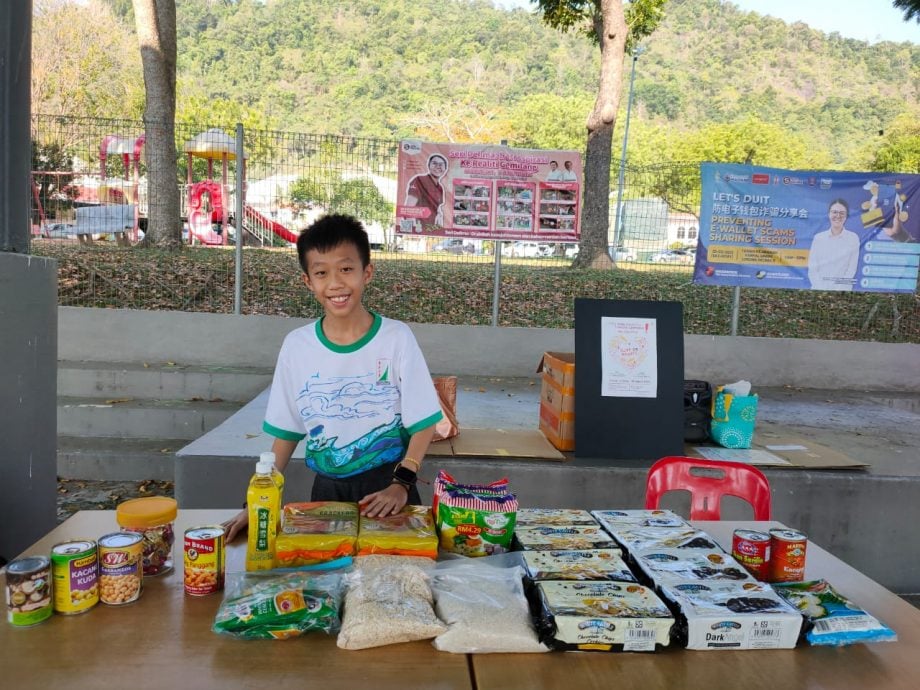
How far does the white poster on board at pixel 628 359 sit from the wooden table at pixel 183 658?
10.2 ft

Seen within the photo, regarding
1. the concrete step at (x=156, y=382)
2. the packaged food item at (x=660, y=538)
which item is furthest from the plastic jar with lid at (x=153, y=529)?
the concrete step at (x=156, y=382)

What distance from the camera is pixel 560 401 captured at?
4.63 metres

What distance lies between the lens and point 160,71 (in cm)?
1010

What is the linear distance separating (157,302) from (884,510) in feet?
23.2

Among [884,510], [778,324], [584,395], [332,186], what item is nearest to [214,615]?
[584,395]

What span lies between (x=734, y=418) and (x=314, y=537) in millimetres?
3678

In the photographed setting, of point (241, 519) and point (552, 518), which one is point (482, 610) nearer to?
point (552, 518)

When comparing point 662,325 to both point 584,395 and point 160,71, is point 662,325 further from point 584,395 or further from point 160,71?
point 160,71

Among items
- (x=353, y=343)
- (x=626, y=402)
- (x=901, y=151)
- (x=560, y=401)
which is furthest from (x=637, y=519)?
(x=901, y=151)

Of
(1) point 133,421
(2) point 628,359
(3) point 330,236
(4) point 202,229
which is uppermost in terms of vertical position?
(4) point 202,229

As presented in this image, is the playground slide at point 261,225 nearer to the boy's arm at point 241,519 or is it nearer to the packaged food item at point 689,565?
the boy's arm at point 241,519

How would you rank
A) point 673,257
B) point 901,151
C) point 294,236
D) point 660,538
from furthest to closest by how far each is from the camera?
point 901,151 < point 673,257 < point 294,236 < point 660,538

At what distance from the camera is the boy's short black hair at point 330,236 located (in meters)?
2.34

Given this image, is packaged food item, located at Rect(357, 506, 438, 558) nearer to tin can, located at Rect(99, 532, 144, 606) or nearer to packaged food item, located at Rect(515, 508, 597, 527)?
packaged food item, located at Rect(515, 508, 597, 527)
